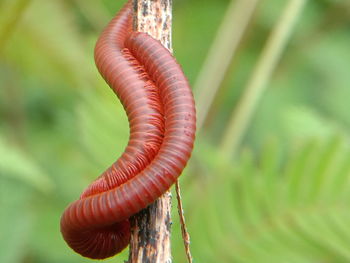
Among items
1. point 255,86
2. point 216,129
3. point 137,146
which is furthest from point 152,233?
point 216,129

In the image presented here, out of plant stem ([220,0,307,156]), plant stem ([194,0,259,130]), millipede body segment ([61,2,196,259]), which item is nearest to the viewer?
millipede body segment ([61,2,196,259])

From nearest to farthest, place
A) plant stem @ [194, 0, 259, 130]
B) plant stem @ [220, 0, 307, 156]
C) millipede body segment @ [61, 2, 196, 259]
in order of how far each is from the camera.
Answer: millipede body segment @ [61, 2, 196, 259]
plant stem @ [220, 0, 307, 156]
plant stem @ [194, 0, 259, 130]

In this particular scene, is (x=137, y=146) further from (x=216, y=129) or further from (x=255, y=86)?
(x=216, y=129)

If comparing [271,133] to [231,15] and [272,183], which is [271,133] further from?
[272,183]

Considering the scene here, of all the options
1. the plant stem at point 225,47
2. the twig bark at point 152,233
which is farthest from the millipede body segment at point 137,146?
the plant stem at point 225,47

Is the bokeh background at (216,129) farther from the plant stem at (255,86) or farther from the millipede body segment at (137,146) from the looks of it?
the millipede body segment at (137,146)

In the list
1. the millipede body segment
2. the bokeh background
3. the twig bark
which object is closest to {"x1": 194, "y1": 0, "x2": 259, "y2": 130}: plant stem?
the bokeh background

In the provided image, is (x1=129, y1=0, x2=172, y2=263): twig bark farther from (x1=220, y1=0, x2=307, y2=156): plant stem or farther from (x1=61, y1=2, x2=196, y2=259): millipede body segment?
(x1=220, y1=0, x2=307, y2=156): plant stem

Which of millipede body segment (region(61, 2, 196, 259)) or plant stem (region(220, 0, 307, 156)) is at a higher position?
plant stem (region(220, 0, 307, 156))
